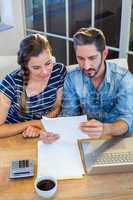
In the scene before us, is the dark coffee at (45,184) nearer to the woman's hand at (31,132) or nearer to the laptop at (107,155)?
the laptop at (107,155)

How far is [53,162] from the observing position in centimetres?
127

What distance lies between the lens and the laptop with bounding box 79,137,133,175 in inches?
47.5

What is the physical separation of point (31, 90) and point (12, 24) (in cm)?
156

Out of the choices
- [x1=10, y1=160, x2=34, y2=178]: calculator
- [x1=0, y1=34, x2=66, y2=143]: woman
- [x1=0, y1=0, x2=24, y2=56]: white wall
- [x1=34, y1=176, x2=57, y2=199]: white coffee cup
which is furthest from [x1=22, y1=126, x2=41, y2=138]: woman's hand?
[x1=0, y1=0, x2=24, y2=56]: white wall

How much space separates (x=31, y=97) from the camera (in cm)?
167

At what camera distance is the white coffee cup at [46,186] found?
1.08 m

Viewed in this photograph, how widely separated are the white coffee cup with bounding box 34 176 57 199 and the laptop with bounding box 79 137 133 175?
164mm

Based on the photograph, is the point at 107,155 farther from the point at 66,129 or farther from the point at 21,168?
the point at 21,168

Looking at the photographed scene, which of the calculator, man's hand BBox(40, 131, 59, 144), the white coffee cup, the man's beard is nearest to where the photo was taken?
the white coffee cup

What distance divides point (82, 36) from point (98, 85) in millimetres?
281

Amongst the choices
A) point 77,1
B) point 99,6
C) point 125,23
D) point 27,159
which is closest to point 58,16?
point 77,1

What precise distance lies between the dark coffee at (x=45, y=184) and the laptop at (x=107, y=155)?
17cm

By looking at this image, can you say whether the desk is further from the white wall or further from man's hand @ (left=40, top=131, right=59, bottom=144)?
the white wall

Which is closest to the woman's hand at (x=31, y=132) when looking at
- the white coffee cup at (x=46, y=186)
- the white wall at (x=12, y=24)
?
the white coffee cup at (x=46, y=186)
